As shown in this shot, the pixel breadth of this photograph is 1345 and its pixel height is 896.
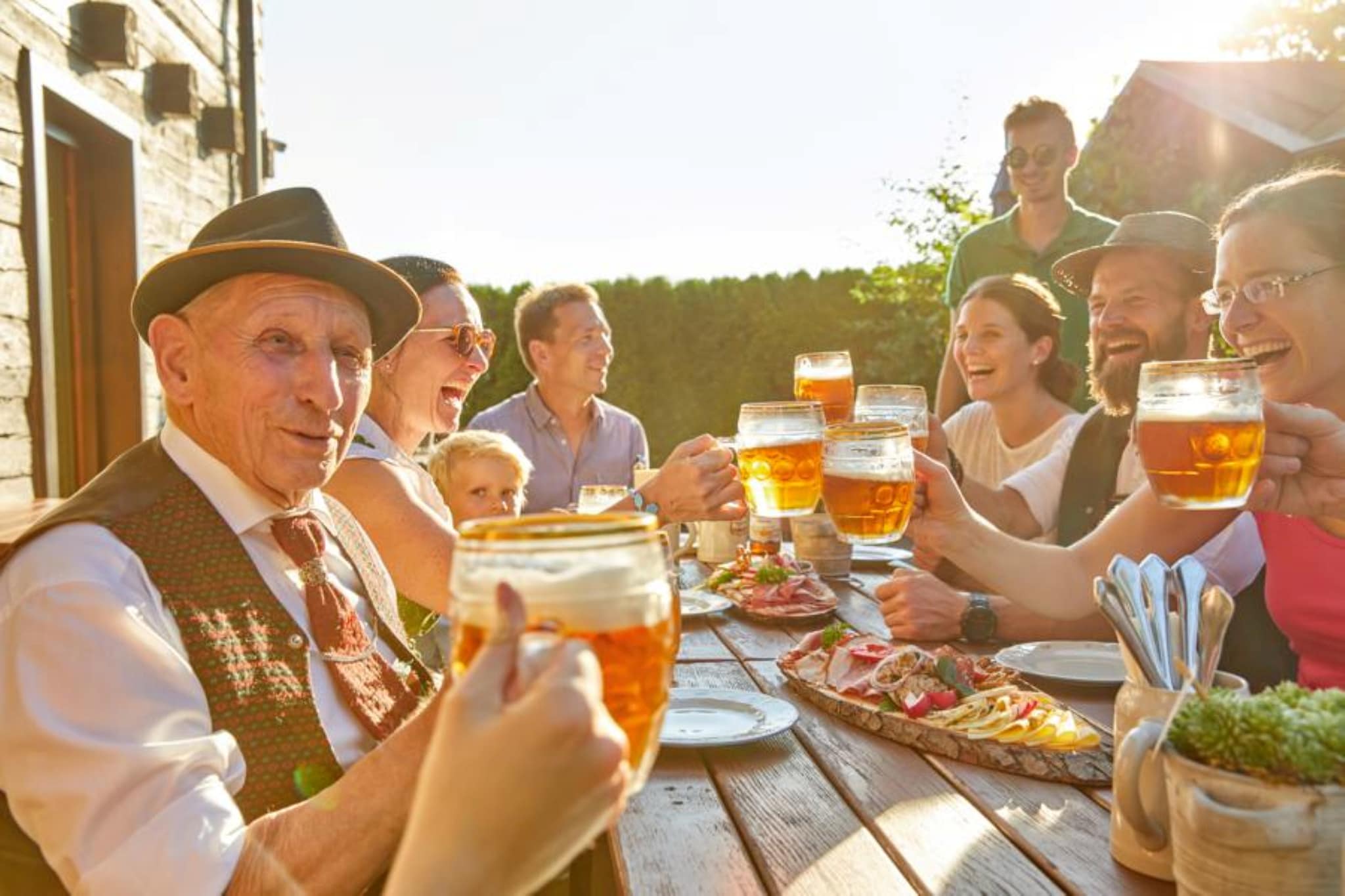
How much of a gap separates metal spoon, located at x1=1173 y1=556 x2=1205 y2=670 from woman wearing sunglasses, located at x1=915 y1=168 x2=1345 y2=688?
0.59 meters

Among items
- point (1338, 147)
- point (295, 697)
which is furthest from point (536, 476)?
point (1338, 147)

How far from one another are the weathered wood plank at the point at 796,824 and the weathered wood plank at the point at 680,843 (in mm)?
25

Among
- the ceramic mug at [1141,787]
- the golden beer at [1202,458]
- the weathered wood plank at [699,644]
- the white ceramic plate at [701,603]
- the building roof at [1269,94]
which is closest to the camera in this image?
the ceramic mug at [1141,787]

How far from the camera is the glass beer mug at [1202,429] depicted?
4.86 ft

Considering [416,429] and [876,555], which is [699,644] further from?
[876,555]

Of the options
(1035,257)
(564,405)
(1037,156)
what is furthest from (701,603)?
(1037,156)

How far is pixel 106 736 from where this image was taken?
1.26 m

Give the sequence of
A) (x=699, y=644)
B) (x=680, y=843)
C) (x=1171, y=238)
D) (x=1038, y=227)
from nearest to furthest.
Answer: (x=680, y=843) < (x=699, y=644) < (x=1171, y=238) < (x=1038, y=227)

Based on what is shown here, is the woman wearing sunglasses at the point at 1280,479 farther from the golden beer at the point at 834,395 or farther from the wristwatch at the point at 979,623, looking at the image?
the golden beer at the point at 834,395

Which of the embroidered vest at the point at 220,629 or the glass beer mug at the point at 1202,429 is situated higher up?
the glass beer mug at the point at 1202,429

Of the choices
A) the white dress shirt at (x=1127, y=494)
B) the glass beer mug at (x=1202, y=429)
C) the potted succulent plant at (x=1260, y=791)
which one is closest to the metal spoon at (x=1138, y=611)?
the potted succulent plant at (x=1260, y=791)

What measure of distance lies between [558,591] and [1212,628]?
934 mm

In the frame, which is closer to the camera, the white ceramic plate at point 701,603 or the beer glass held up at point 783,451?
the beer glass held up at point 783,451

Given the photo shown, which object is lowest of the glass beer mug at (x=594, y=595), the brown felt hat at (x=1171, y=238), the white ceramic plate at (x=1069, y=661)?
the white ceramic plate at (x=1069, y=661)
